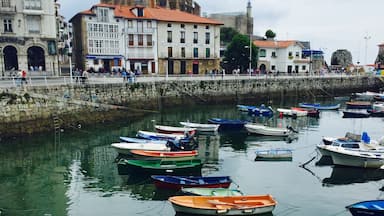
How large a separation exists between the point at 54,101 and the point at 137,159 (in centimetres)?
1665

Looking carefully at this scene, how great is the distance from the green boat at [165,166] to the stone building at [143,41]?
138 feet

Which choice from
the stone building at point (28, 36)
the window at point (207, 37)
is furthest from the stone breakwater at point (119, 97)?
the window at point (207, 37)

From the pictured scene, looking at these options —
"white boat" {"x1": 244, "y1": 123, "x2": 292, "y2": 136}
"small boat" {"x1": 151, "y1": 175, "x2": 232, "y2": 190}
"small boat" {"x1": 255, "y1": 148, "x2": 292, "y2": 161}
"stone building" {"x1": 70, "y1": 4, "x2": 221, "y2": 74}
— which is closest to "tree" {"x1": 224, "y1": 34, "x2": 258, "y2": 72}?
"stone building" {"x1": 70, "y1": 4, "x2": 221, "y2": 74}

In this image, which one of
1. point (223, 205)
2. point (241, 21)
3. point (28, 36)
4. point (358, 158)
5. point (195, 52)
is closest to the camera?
point (223, 205)

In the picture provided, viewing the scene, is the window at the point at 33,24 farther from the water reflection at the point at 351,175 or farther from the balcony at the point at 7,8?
the water reflection at the point at 351,175

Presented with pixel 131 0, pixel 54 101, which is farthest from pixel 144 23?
pixel 54 101

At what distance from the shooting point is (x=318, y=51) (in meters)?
97.6

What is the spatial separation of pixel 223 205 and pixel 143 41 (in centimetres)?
5292

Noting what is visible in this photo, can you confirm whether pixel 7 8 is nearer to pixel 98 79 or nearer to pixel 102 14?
pixel 98 79

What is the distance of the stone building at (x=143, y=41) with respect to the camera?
205 ft

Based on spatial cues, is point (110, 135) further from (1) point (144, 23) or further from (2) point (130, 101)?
(1) point (144, 23)

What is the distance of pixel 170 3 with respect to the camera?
304ft

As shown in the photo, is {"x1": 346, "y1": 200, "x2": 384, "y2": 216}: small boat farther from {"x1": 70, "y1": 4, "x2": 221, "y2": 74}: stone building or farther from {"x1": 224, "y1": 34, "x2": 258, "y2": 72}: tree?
{"x1": 224, "y1": 34, "x2": 258, "y2": 72}: tree

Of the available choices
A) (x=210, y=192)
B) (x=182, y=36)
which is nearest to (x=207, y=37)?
(x=182, y=36)
